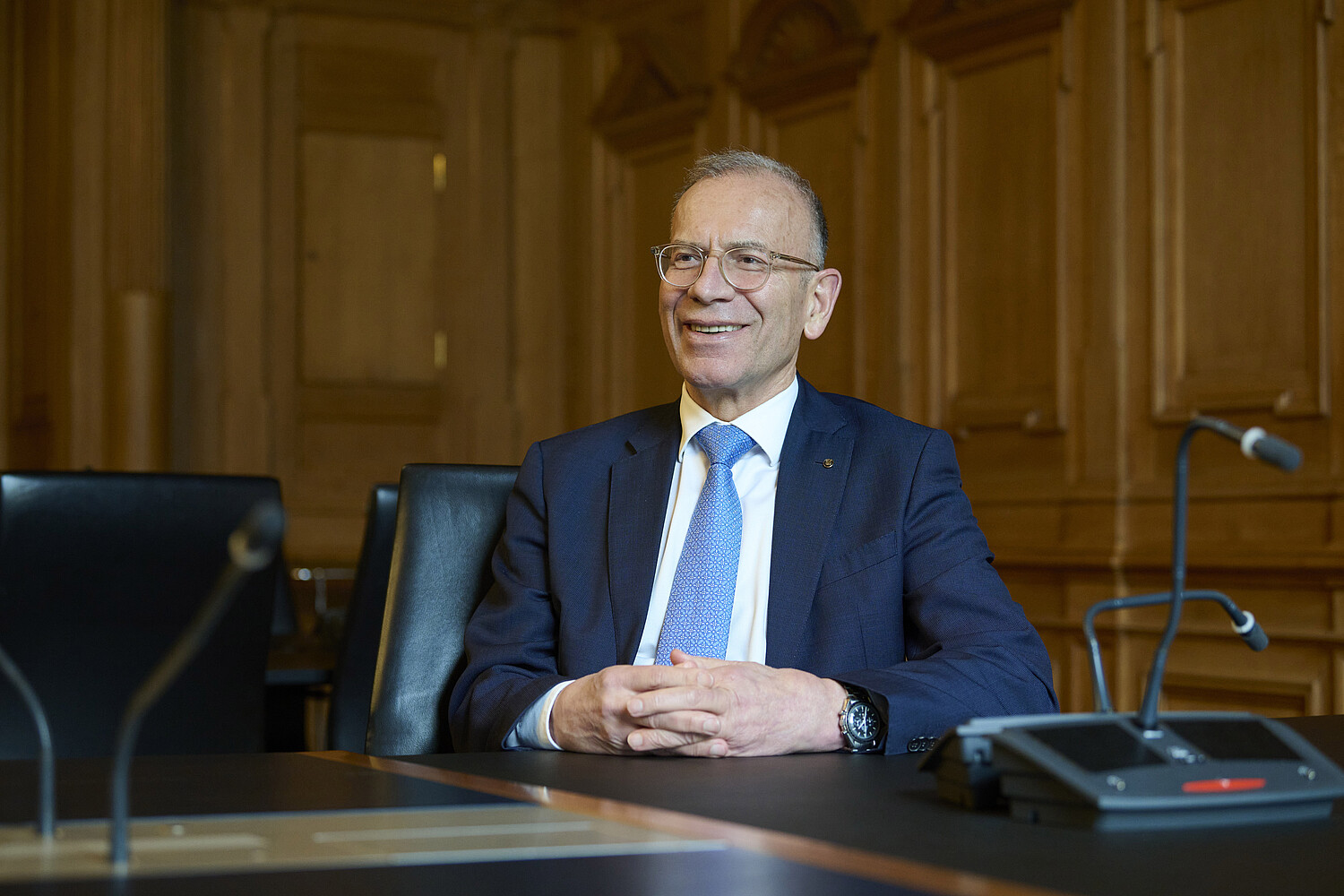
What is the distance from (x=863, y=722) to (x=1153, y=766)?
625 mm

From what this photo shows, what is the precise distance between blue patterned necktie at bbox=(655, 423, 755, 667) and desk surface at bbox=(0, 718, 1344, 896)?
20.5 inches

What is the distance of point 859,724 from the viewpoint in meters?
1.57

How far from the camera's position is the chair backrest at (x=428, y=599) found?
188cm

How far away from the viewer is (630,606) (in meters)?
1.91

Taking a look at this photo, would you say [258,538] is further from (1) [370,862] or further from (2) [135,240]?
(2) [135,240]

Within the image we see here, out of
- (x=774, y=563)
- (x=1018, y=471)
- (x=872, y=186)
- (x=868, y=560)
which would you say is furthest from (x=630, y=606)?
(x=872, y=186)

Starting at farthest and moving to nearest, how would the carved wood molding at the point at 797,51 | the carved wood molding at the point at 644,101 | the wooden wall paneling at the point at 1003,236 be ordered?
the carved wood molding at the point at 644,101 < the carved wood molding at the point at 797,51 < the wooden wall paneling at the point at 1003,236

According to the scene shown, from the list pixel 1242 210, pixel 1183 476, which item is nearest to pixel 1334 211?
pixel 1242 210

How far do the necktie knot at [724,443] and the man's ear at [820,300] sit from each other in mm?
245

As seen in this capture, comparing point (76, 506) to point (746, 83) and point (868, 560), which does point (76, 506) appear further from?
point (746, 83)

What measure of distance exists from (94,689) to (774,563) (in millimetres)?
1327

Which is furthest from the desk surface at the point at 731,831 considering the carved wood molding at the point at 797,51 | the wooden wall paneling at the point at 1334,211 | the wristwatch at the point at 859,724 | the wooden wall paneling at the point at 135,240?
the wooden wall paneling at the point at 135,240

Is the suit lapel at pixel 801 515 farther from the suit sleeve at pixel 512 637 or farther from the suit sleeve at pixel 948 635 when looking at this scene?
the suit sleeve at pixel 512 637

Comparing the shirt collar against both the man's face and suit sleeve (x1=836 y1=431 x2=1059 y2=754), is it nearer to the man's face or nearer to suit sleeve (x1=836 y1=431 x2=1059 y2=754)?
the man's face
